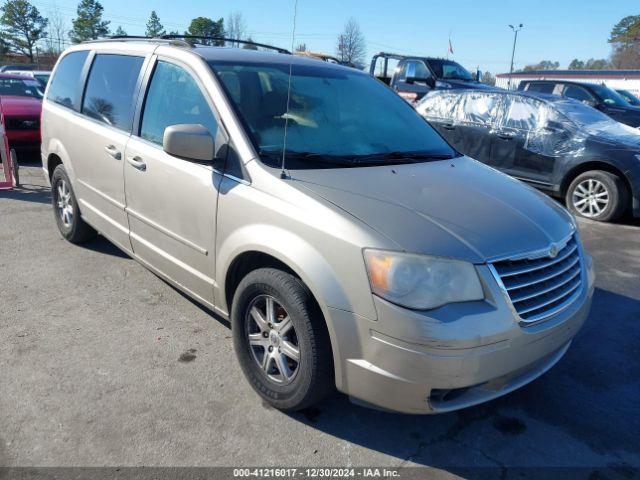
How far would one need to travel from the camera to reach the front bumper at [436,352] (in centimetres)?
218

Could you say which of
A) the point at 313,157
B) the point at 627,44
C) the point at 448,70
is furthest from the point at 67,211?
the point at 627,44

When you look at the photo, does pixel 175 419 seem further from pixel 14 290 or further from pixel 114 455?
pixel 14 290

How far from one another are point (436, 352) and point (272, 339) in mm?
938

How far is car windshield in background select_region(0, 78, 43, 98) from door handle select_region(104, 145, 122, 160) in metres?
8.15

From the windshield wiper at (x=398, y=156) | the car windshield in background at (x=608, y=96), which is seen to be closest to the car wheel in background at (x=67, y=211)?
the windshield wiper at (x=398, y=156)

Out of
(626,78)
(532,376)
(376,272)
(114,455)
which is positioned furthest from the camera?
(626,78)

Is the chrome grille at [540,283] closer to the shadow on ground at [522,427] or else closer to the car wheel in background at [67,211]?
the shadow on ground at [522,427]

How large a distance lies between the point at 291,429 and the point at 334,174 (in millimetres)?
1359

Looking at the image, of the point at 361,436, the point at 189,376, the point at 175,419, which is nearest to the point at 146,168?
the point at 189,376

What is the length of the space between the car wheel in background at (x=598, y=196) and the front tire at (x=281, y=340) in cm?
579

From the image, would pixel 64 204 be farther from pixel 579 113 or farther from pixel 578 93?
pixel 578 93

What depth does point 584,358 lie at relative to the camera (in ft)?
11.5

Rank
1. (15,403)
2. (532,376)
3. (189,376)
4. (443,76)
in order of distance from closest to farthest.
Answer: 1. (532,376)
2. (15,403)
3. (189,376)
4. (443,76)

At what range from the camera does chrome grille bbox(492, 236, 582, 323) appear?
2369mm
